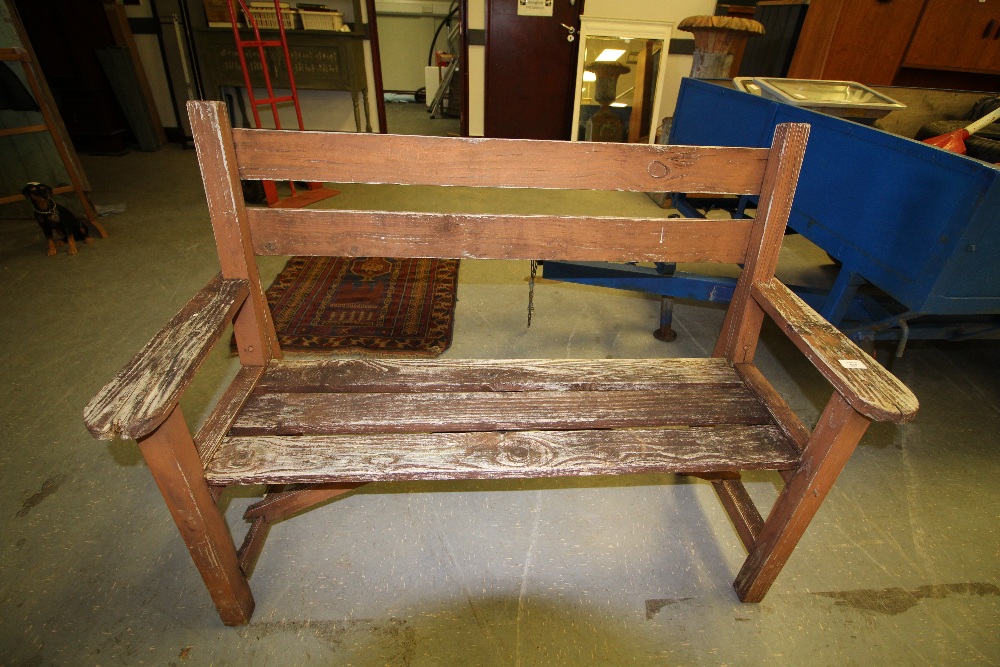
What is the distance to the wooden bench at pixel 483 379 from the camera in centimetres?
98

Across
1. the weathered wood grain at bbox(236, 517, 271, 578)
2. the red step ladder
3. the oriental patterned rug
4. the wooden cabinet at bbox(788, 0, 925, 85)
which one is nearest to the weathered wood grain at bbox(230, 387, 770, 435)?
the weathered wood grain at bbox(236, 517, 271, 578)

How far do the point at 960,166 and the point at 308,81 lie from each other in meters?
5.57

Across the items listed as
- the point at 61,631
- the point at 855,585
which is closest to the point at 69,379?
the point at 61,631

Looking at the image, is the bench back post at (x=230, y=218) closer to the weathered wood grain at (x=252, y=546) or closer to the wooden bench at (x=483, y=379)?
the wooden bench at (x=483, y=379)

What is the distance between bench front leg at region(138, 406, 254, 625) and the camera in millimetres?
853

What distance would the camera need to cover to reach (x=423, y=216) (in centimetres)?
122

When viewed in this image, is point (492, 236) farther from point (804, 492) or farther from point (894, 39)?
point (894, 39)

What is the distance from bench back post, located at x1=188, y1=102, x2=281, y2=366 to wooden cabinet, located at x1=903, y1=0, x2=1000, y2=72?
5396mm

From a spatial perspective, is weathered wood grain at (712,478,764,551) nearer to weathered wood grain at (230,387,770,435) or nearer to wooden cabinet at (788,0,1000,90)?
weathered wood grain at (230,387,770,435)

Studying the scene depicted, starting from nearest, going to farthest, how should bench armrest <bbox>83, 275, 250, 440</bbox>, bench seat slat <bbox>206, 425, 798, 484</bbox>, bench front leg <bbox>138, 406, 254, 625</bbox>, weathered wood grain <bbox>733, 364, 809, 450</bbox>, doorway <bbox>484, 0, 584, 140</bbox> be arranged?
bench armrest <bbox>83, 275, 250, 440</bbox> → bench front leg <bbox>138, 406, 254, 625</bbox> → bench seat slat <bbox>206, 425, 798, 484</bbox> → weathered wood grain <bbox>733, 364, 809, 450</bbox> → doorway <bbox>484, 0, 584, 140</bbox>

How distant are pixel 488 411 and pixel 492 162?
24.0 inches

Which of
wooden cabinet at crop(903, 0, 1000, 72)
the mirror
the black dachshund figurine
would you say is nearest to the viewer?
the black dachshund figurine

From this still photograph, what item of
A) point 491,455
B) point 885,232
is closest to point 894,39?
point 885,232

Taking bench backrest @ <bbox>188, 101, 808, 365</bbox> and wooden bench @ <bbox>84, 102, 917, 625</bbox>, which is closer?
wooden bench @ <bbox>84, 102, 917, 625</bbox>
